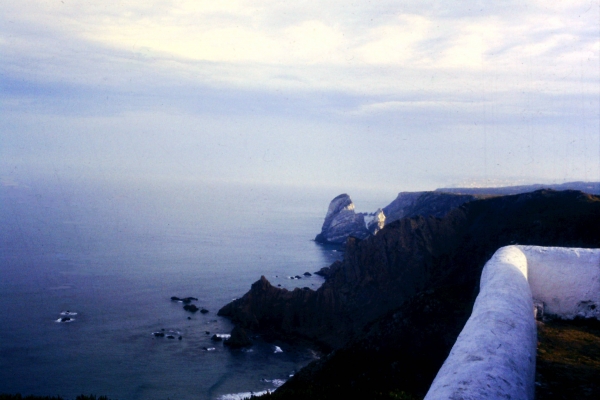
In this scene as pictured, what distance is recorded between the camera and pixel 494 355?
232 inches

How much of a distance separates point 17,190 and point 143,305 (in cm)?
11094

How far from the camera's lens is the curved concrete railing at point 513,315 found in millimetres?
5258

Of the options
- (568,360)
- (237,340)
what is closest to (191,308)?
(237,340)

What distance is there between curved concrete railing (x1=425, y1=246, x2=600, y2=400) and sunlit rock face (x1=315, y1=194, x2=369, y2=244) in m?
108

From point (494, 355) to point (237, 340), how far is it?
4245 centimetres

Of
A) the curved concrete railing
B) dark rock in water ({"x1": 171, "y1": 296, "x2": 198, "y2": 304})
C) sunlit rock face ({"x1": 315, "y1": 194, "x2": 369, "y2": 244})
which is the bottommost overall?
dark rock in water ({"x1": 171, "y1": 296, "x2": 198, "y2": 304})

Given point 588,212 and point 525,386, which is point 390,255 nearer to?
point 588,212

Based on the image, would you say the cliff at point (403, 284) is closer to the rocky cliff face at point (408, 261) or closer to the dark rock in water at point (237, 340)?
the rocky cliff face at point (408, 261)

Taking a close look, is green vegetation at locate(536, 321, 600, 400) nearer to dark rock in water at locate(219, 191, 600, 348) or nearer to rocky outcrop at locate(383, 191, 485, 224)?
dark rock in water at locate(219, 191, 600, 348)

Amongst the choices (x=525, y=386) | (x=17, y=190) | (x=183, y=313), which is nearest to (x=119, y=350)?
(x=183, y=313)

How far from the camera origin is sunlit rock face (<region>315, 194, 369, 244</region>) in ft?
399

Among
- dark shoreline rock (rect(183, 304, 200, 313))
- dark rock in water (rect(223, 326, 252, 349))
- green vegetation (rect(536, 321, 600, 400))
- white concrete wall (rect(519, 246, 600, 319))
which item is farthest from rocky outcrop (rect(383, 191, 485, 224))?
green vegetation (rect(536, 321, 600, 400))

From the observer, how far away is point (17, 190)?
146 meters

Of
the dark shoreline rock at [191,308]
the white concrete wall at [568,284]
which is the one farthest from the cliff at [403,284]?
the white concrete wall at [568,284]
